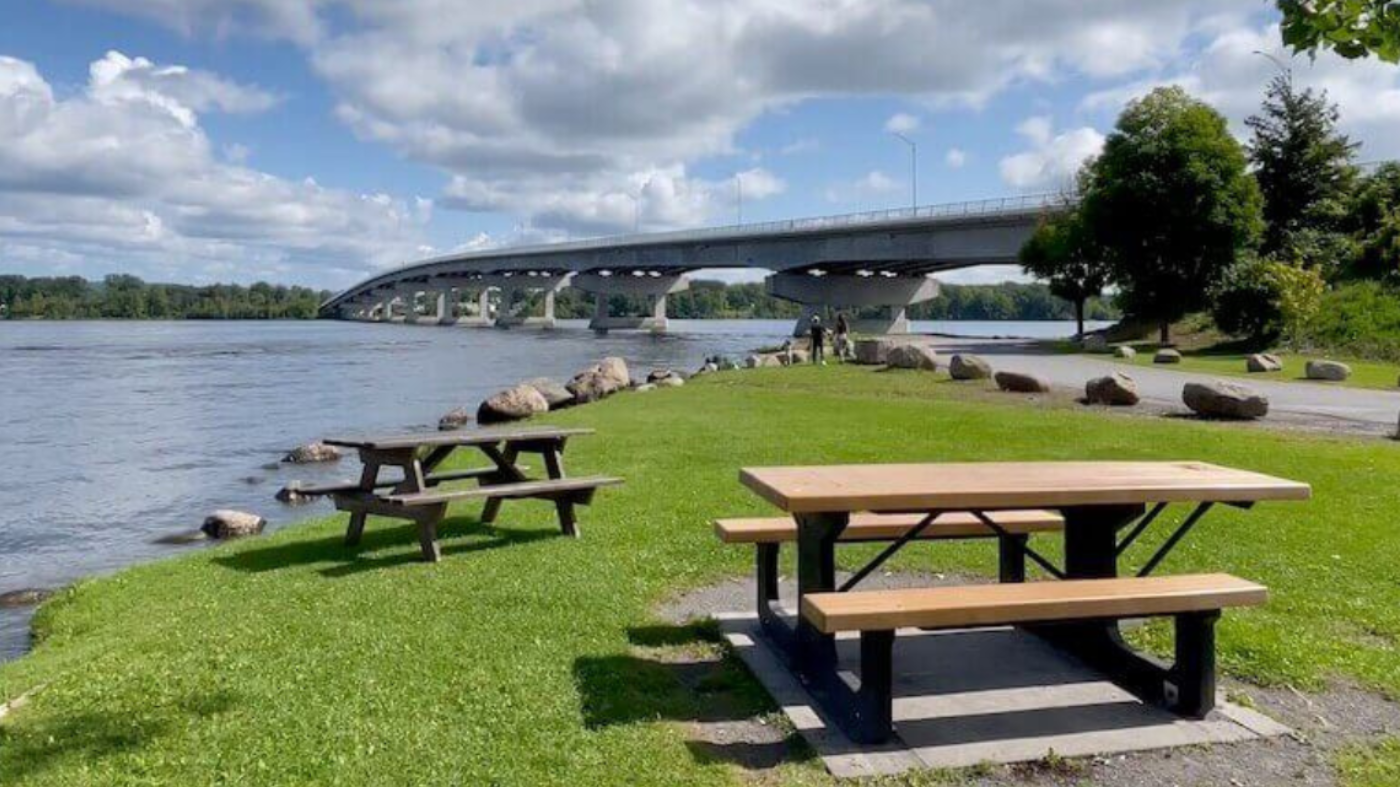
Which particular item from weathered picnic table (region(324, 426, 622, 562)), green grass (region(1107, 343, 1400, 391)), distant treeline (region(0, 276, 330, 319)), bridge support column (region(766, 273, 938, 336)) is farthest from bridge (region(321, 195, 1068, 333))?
distant treeline (region(0, 276, 330, 319))

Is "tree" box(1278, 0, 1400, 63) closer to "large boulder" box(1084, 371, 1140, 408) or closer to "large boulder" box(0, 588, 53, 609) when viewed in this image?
"large boulder" box(0, 588, 53, 609)

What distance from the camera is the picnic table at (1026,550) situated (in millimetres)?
4141

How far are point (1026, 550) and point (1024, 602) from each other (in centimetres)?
138

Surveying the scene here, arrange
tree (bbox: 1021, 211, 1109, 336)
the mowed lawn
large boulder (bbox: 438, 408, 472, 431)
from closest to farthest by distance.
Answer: the mowed lawn
large boulder (bbox: 438, 408, 472, 431)
tree (bbox: 1021, 211, 1109, 336)

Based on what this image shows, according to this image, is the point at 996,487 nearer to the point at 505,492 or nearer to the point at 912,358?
the point at 505,492

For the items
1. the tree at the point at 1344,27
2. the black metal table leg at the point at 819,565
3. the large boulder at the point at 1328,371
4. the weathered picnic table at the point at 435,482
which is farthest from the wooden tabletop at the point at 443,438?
the large boulder at the point at 1328,371

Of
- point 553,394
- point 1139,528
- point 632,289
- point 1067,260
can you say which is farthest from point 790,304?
point 1139,528

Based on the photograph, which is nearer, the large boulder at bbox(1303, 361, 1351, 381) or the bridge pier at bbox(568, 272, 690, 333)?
the large boulder at bbox(1303, 361, 1351, 381)

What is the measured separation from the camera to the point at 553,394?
2398 cm

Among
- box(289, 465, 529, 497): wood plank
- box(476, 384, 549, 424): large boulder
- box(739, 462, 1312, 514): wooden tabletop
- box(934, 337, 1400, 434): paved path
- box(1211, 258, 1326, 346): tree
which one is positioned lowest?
box(476, 384, 549, 424): large boulder

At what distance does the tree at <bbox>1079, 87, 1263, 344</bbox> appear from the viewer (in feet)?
110

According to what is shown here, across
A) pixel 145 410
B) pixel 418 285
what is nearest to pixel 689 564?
pixel 145 410

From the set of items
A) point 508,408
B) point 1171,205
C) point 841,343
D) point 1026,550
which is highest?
point 1171,205

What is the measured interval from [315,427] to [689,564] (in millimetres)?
16941
